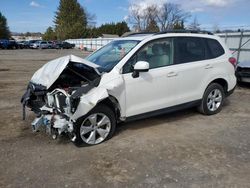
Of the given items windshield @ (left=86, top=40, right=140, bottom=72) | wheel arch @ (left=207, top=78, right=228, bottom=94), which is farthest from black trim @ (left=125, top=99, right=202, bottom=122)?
windshield @ (left=86, top=40, right=140, bottom=72)

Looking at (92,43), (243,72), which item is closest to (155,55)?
(243,72)

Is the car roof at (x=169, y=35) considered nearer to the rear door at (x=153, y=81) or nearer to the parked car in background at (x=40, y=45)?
the rear door at (x=153, y=81)

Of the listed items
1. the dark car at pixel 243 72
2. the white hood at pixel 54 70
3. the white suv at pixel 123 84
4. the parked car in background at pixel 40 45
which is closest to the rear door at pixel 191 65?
the white suv at pixel 123 84

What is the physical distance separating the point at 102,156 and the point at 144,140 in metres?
0.92

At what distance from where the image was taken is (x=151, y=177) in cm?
358

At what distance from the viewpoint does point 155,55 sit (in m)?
5.14

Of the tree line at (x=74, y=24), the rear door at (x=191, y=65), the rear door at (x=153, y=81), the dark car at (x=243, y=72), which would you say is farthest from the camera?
the tree line at (x=74, y=24)

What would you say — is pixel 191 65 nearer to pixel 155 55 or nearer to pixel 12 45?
pixel 155 55

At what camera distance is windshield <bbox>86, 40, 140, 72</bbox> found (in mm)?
4879

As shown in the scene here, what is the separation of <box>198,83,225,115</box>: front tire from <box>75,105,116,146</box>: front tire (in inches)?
93.2

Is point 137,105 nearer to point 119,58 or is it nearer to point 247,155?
point 119,58

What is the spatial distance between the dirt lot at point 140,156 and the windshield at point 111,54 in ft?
4.25

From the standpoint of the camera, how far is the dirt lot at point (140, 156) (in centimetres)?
352

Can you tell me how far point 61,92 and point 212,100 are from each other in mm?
3544
